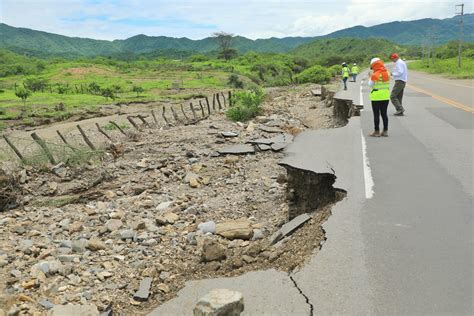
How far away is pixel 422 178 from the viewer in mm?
7227

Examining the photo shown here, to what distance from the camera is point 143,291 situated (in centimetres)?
526

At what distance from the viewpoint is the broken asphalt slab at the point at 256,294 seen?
12.9 feet

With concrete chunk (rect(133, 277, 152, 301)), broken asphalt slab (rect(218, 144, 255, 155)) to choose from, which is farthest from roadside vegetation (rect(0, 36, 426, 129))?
concrete chunk (rect(133, 277, 152, 301))

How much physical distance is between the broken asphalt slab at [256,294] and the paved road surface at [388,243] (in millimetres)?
10

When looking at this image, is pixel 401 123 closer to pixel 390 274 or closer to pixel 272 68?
pixel 390 274

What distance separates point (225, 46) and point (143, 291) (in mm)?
124637

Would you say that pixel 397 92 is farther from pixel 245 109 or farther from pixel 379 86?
pixel 245 109

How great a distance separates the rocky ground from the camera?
5426 millimetres

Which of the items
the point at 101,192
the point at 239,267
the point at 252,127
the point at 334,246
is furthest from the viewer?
the point at 252,127

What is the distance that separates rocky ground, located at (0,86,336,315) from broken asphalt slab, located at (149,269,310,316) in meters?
0.35

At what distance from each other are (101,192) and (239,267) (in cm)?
560

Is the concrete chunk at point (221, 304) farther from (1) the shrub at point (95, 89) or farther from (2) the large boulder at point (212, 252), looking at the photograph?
(1) the shrub at point (95, 89)

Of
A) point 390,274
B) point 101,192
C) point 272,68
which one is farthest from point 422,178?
point 272,68

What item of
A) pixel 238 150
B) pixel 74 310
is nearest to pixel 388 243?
pixel 74 310
